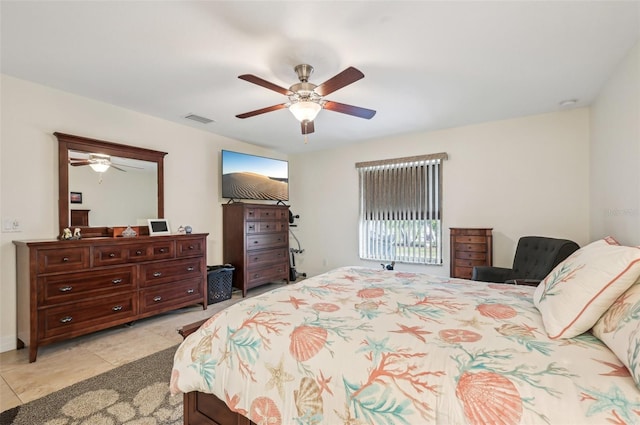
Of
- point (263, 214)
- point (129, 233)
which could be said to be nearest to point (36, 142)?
point (129, 233)

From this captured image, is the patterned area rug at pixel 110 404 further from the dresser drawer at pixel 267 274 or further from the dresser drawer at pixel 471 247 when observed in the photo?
the dresser drawer at pixel 471 247

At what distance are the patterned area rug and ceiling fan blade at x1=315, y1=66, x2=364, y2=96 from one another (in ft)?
7.74

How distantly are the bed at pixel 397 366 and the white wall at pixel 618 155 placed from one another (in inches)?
58.9

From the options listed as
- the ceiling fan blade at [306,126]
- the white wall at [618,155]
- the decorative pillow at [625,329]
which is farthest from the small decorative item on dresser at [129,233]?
the white wall at [618,155]

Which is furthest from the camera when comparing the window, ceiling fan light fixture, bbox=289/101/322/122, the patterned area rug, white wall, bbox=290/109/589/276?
the window

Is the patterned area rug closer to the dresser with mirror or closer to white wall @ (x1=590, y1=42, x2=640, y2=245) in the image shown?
the dresser with mirror

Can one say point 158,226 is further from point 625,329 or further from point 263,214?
point 625,329

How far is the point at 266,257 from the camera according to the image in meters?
4.78

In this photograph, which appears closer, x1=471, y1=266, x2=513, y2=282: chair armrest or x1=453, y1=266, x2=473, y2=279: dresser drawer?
x1=471, y1=266, x2=513, y2=282: chair armrest

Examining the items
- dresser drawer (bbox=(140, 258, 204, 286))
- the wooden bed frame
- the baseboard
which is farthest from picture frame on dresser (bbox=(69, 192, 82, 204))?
the wooden bed frame

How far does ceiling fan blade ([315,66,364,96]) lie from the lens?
73.7 inches

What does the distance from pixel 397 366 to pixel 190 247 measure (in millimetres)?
3242

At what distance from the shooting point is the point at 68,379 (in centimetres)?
215

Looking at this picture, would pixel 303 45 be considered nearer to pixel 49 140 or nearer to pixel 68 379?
pixel 49 140
